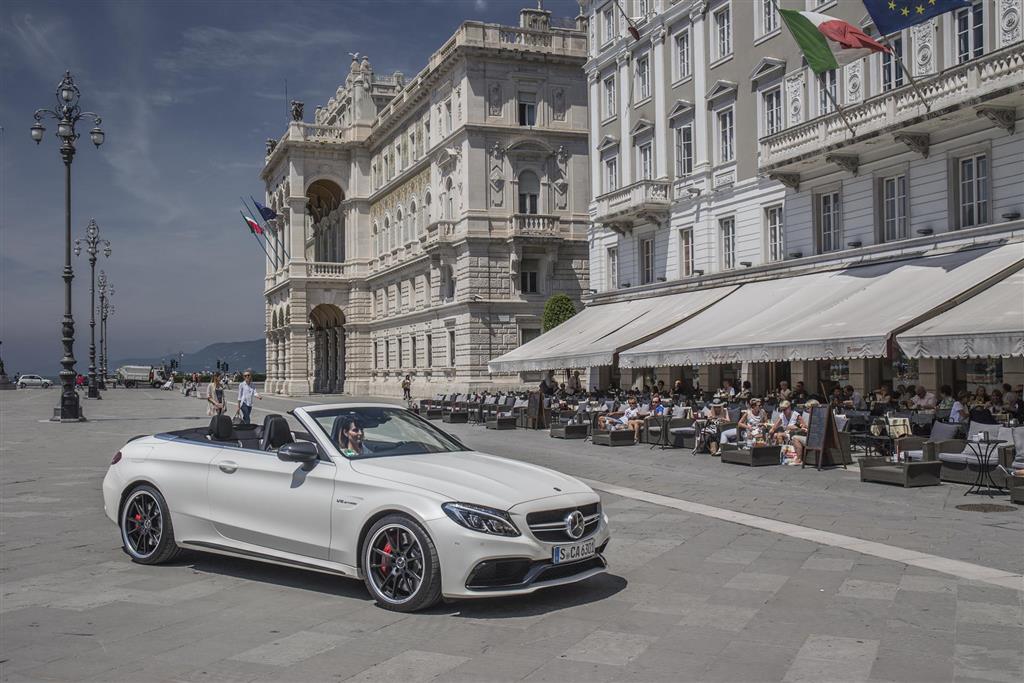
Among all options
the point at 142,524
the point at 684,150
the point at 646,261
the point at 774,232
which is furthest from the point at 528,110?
the point at 142,524

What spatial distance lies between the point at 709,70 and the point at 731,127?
2.21 meters

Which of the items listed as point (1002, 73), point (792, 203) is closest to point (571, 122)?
point (792, 203)

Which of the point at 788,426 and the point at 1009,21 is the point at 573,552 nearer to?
the point at 788,426

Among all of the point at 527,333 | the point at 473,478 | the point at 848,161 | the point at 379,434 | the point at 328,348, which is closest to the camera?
the point at 473,478

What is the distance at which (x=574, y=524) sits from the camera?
7.25 meters

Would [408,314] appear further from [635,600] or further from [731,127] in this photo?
[635,600]

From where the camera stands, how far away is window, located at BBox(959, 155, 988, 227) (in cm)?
2236

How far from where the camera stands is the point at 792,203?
93.4 ft

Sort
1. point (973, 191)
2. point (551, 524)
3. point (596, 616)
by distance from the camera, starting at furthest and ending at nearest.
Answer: point (973, 191) → point (551, 524) → point (596, 616)

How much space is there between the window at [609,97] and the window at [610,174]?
178cm

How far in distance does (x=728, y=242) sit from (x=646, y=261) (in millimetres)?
5244

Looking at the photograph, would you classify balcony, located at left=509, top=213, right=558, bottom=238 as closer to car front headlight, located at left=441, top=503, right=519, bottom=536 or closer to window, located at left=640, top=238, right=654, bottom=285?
window, located at left=640, top=238, right=654, bottom=285

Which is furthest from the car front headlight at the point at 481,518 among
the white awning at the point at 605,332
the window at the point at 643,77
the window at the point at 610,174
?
the window at the point at 610,174

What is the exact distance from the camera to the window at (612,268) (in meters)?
38.9
